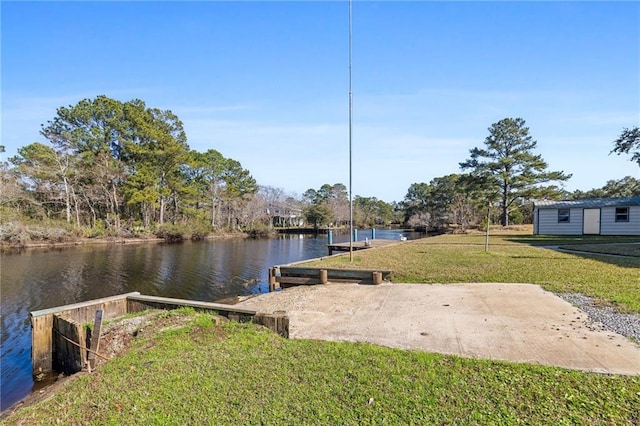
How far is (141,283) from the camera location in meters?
13.4

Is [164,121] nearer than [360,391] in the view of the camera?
No

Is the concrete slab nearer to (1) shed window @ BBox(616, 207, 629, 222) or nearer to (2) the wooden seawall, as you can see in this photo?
(2) the wooden seawall

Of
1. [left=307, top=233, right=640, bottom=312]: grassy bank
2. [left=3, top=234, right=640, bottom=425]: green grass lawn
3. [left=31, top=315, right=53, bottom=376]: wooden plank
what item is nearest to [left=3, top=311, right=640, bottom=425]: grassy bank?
[left=3, top=234, right=640, bottom=425]: green grass lawn

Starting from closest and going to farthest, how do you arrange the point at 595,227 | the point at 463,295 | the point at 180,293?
the point at 463,295 → the point at 180,293 → the point at 595,227

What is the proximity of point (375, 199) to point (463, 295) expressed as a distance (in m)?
71.9

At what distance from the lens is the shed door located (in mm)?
21777

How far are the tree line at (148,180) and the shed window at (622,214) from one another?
956cm

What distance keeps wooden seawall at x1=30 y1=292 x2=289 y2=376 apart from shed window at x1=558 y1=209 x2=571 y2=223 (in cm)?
2437

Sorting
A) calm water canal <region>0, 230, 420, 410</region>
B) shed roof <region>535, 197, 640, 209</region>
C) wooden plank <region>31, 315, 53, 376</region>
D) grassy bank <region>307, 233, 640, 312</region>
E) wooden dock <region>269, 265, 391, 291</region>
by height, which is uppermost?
shed roof <region>535, 197, 640, 209</region>

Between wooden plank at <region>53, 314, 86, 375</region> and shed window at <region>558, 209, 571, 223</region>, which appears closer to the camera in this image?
wooden plank at <region>53, 314, 86, 375</region>

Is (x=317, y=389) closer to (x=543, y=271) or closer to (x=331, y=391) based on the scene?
(x=331, y=391)

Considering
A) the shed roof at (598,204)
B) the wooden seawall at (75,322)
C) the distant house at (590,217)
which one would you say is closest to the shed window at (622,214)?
the distant house at (590,217)

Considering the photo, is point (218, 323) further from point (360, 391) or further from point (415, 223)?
point (415, 223)

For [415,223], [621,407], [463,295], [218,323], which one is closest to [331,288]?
[463,295]
